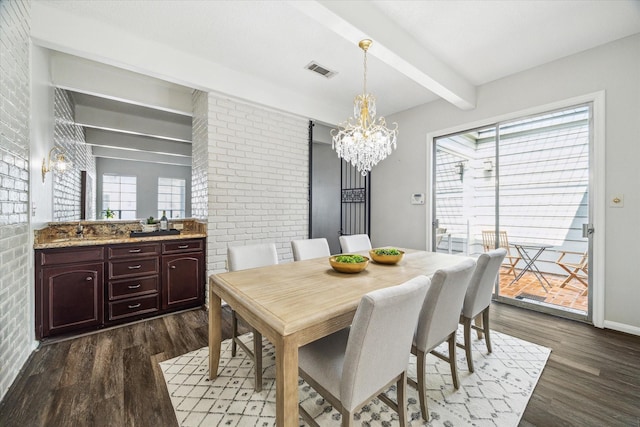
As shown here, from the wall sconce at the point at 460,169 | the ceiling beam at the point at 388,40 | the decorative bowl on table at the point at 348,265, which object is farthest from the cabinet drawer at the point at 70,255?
the wall sconce at the point at 460,169

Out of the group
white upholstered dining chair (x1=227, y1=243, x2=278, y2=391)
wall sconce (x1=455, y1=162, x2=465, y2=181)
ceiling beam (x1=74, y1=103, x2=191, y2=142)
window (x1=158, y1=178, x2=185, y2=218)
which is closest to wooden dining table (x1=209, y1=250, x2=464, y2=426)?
white upholstered dining chair (x1=227, y1=243, x2=278, y2=391)

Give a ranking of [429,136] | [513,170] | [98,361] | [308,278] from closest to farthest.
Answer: [308,278] < [98,361] < [513,170] < [429,136]

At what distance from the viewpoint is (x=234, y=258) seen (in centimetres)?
215

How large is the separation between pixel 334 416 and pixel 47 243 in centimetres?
277

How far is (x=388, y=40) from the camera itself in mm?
2193

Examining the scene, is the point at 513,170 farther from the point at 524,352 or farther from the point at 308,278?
the point at 308,278

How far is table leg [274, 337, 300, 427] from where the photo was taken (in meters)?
1.05

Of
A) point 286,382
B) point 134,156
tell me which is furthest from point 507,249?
point 134,156

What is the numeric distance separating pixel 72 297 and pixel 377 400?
9.14 ft

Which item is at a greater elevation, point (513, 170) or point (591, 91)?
point (591, 91)

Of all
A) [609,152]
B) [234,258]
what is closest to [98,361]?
[234,258]

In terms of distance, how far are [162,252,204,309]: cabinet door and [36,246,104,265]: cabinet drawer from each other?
1.90ft

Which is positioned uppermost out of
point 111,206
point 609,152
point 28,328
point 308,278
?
point 609,152

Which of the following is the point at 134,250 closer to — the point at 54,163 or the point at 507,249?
the point at 54,163
